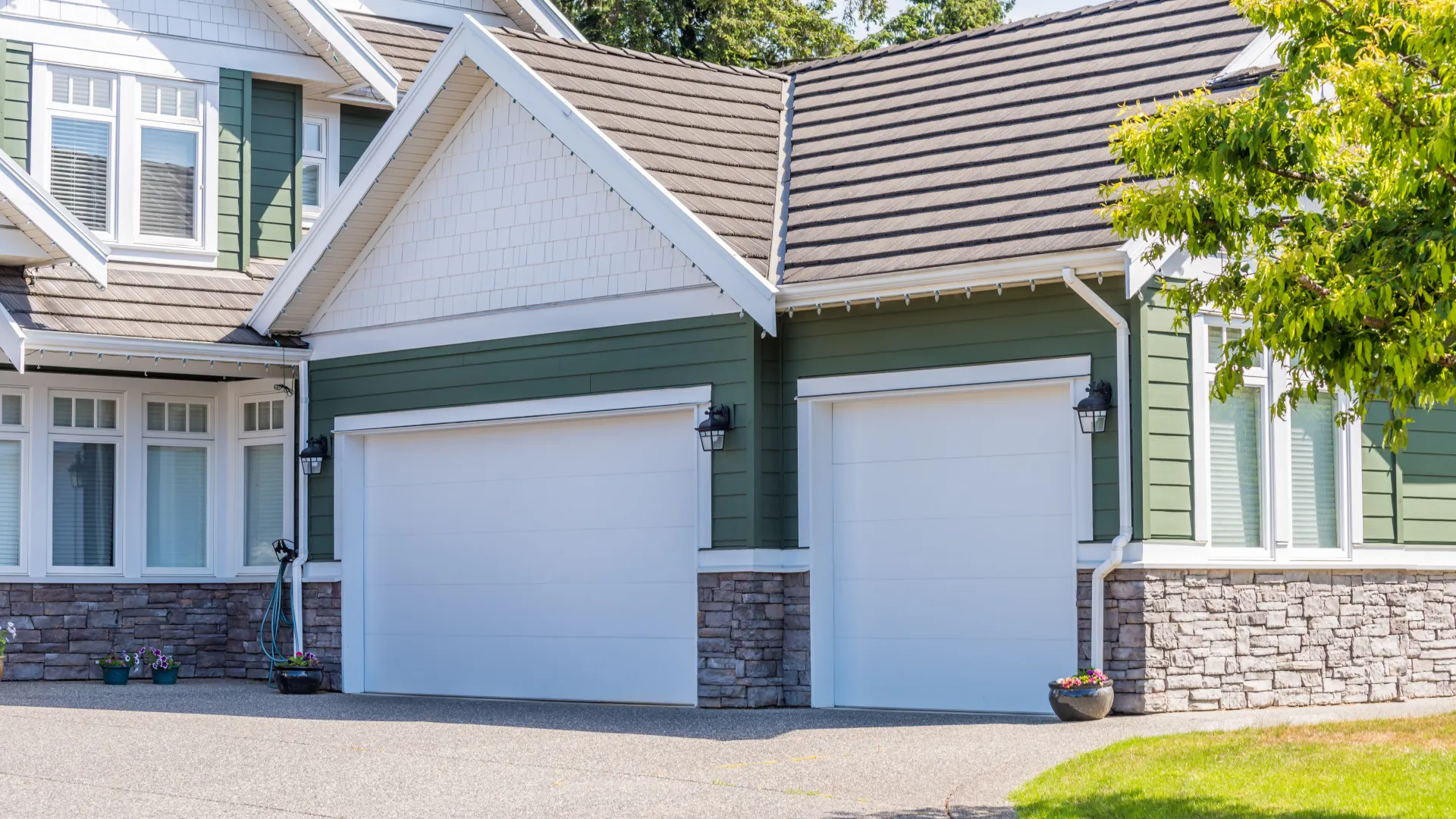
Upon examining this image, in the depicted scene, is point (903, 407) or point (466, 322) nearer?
point (903, 407)

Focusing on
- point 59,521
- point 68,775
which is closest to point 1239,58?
point 68,775

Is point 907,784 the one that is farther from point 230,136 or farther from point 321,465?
point 230,136

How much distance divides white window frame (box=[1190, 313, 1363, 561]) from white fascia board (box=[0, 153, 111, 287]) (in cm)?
885

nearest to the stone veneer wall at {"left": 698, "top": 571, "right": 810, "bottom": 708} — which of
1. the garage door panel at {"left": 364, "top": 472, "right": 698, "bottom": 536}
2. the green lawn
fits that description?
the garage door panel at {"left": 364, "top": 472, "right": 698, "bottom": 536}

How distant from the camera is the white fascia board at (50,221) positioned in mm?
14602

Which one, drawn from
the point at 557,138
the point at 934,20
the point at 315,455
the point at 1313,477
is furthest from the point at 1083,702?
the point at 934,20

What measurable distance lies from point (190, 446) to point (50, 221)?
3074 mm

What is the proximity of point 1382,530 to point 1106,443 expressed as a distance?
10.5 ft

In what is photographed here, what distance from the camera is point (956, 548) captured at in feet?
42.1

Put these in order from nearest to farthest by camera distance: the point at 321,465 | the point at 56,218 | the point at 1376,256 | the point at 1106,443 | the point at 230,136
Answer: the point at 1376,256, the point at 1106,443, the point at 56,218, the point at 321,465, the point at 230,136

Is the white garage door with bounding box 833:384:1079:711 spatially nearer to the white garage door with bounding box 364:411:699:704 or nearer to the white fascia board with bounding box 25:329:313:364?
the white garage door with bounding box 364:411:699:704

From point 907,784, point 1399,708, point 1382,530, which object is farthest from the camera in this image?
point 1382,530

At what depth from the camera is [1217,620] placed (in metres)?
12.3

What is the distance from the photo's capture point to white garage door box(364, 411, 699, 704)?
1388 centimetres
